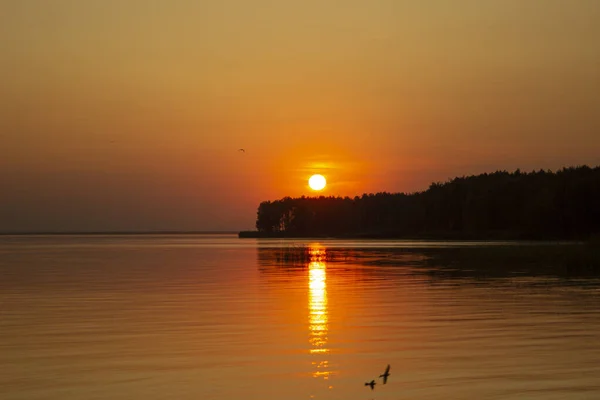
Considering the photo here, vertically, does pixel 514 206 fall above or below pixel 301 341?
above

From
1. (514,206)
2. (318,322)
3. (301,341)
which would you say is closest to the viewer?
(301,341)

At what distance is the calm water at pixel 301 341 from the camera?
16703 millimetres

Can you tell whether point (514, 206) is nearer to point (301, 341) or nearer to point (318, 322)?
point (318, 322)

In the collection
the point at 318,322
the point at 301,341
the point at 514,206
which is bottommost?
the point at 301,341

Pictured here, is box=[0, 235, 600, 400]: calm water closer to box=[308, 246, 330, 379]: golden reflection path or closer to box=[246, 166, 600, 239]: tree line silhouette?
box=[308, 246, 330, 379]: golden reflection path

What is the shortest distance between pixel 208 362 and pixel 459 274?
32.9 metres

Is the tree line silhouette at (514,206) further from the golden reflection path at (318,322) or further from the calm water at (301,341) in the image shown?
the calm water at (301,341)

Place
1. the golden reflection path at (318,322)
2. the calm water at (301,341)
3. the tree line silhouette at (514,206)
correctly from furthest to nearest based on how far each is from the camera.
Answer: the tree line silhouette at (514,206) < the golden reflection path at (318,322) < the calm water at (301,341)

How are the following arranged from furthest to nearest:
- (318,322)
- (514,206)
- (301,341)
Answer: (514,206)
(318,322)
(301,341)

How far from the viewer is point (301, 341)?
22984mm

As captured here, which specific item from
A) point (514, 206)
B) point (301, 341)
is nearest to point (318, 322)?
point (301, 341)

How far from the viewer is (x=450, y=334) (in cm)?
2378

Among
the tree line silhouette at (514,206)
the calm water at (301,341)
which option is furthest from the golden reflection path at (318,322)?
the tree line silhouette at (514,206)

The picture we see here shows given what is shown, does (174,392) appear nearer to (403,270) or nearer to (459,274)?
(459,274)
